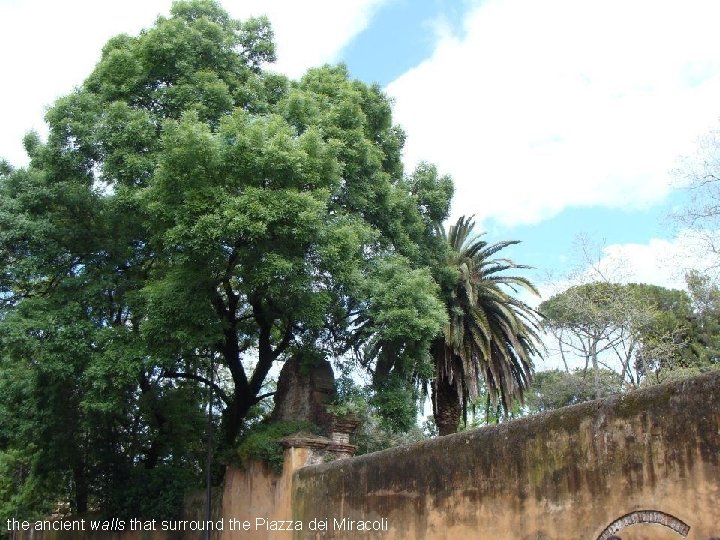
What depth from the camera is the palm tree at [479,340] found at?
1617cm

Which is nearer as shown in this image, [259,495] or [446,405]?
[259,495]

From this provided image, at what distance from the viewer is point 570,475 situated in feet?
21.1

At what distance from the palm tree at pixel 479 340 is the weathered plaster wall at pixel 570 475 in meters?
7.14

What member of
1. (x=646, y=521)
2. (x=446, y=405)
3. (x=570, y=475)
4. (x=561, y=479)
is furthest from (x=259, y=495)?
(x=646, y=521)

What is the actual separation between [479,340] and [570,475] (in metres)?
9.80

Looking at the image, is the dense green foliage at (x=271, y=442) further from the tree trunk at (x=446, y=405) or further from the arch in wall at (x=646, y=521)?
the arch in wall at (x=646, y=521)

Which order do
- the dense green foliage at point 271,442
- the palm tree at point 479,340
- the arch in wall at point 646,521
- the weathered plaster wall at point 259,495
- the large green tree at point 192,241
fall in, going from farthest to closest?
the palm tree at point 479,340
the dense green foliage at point 271,442
the weathered plaster wall at point 259,495
the large green tree at point 192,241
the arch in wall at point 646,521

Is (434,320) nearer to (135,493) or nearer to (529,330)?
(529,330)

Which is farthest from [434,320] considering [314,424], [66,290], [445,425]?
[66,290]

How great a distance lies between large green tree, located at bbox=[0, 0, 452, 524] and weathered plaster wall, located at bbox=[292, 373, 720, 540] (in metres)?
3.76

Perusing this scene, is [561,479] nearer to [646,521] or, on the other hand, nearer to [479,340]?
[646,521]

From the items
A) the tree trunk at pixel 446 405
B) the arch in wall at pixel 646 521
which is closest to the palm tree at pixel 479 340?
the tree trunk at pixel 446 405

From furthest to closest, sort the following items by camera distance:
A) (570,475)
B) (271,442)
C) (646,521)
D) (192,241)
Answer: (271,442)
(192,241)
(570,475)
(646,521)

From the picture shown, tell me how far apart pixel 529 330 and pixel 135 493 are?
1016 centimetres
